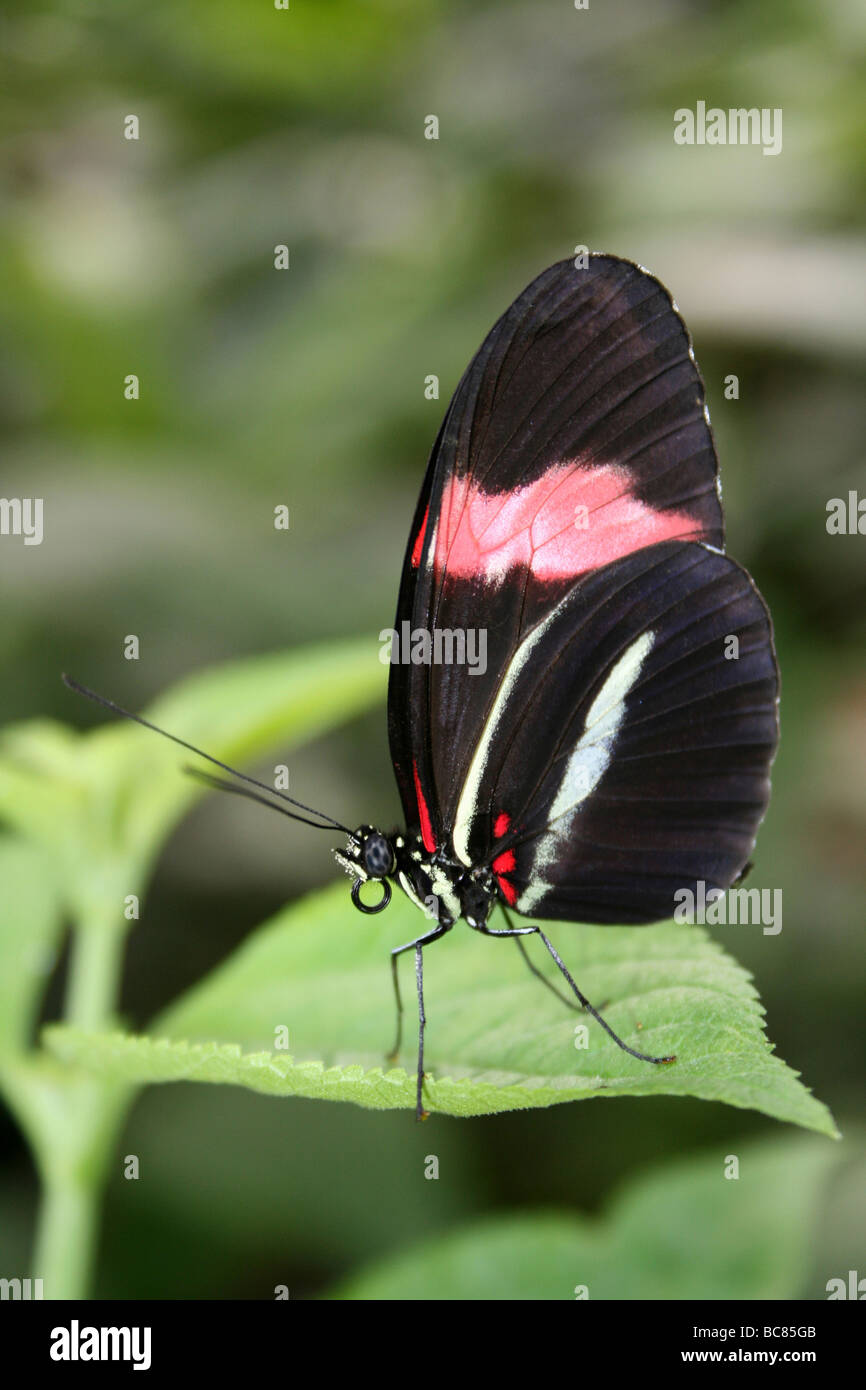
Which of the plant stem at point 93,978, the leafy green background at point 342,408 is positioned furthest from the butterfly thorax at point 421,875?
the leafy green background at point 342,408

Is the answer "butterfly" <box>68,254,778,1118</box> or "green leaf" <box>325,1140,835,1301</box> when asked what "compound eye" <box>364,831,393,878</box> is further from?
"green leaf" <box>325,1140,835,1301</box>

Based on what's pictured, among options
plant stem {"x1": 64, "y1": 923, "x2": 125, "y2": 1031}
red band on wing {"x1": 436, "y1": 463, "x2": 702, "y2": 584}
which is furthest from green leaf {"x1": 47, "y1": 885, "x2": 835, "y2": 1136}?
red band on wing {"x1": 436, "y1": 463, "x2": 702, "y2": 584}

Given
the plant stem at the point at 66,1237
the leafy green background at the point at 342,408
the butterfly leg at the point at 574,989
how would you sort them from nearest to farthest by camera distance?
the butterfly leg at the point at 574,989
the plant stem at the point at 66,1237
the leafy green background at the point at 342,408

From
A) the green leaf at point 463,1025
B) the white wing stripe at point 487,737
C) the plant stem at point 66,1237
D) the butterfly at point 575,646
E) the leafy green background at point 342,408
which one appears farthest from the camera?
the leafy green background at point 342,408

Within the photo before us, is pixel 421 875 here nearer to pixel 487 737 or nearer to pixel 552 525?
pixel 487 737

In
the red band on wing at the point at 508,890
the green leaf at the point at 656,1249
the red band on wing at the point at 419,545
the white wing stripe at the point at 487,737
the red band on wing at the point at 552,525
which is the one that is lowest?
the green leaf at the point at 656,1249

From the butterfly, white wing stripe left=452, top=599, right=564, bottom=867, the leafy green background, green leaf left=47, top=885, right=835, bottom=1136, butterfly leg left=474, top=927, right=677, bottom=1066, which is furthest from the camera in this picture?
the leafy green background

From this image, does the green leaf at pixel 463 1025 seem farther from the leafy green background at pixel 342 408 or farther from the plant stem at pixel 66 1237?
the leafy green background at pixel 342 408

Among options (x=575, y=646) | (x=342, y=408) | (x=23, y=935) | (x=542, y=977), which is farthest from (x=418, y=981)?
(x=342, y=408)
